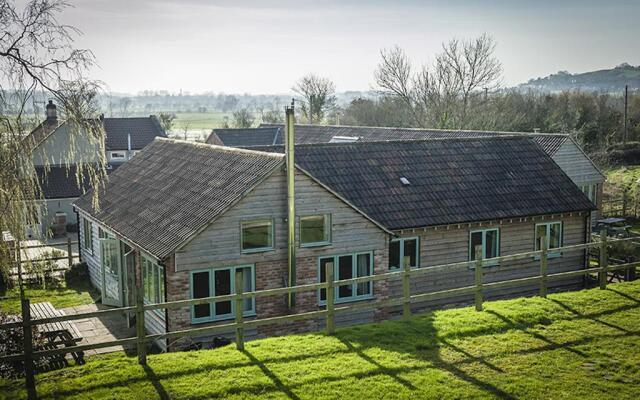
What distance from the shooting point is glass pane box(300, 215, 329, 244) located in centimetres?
1922

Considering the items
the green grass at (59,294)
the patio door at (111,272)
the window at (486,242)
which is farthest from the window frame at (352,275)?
the green grass at (59,294)

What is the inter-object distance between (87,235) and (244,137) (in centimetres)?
2255

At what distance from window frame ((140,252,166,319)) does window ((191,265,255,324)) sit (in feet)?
2.76

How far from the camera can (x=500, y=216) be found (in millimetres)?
23234

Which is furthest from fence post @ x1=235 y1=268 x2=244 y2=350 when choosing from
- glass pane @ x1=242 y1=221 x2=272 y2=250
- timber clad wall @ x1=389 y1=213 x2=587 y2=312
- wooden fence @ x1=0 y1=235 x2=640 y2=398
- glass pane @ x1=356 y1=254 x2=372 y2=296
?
timber clad wall @ x1=389 y1=213 x2=587 y2=312

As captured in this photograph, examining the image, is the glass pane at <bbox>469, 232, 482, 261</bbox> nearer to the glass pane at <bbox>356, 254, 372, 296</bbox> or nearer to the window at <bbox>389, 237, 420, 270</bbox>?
the window at <bbox>389, 237, 420, 270</bbox>

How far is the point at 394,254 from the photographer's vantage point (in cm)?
2186

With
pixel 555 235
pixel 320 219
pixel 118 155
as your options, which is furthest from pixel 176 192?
pixel 118 155

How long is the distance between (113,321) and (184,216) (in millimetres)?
4882

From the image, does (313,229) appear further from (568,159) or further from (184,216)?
(568,159)

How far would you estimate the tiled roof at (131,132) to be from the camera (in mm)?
48812

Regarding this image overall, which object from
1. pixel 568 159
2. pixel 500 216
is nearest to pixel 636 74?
pixel 568 159

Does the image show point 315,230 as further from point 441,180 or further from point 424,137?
point 424,137

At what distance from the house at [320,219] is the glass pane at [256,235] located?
3 cm
